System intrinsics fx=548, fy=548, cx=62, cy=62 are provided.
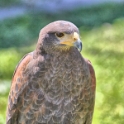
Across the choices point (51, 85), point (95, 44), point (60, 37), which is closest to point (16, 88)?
point (51, 85)

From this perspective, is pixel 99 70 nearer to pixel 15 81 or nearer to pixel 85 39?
pixel 85 39

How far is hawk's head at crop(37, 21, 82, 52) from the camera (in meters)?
3.66

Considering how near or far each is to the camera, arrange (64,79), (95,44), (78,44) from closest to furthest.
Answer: (78,44) → (64,79) → (95,44)

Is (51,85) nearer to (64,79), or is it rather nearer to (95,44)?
(64,79)

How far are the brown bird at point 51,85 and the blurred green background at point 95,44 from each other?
1.36 meters

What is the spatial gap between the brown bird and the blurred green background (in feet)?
4.46

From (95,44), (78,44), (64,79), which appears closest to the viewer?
(78,44)

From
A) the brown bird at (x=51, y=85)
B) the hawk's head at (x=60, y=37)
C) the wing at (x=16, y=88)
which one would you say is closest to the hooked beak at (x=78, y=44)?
the hawk's head at (x=60, y=37)

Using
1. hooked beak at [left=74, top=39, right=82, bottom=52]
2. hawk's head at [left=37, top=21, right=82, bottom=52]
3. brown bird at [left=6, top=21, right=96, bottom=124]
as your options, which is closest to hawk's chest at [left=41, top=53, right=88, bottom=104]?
brown bird at [left=6, top=21, right=96, bottom=124]

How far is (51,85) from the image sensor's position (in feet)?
12.8

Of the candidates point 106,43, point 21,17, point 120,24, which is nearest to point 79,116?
point 106,43

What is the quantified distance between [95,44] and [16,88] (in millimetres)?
4027

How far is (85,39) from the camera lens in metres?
8.11

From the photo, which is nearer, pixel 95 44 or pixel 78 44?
pixel 78 44
